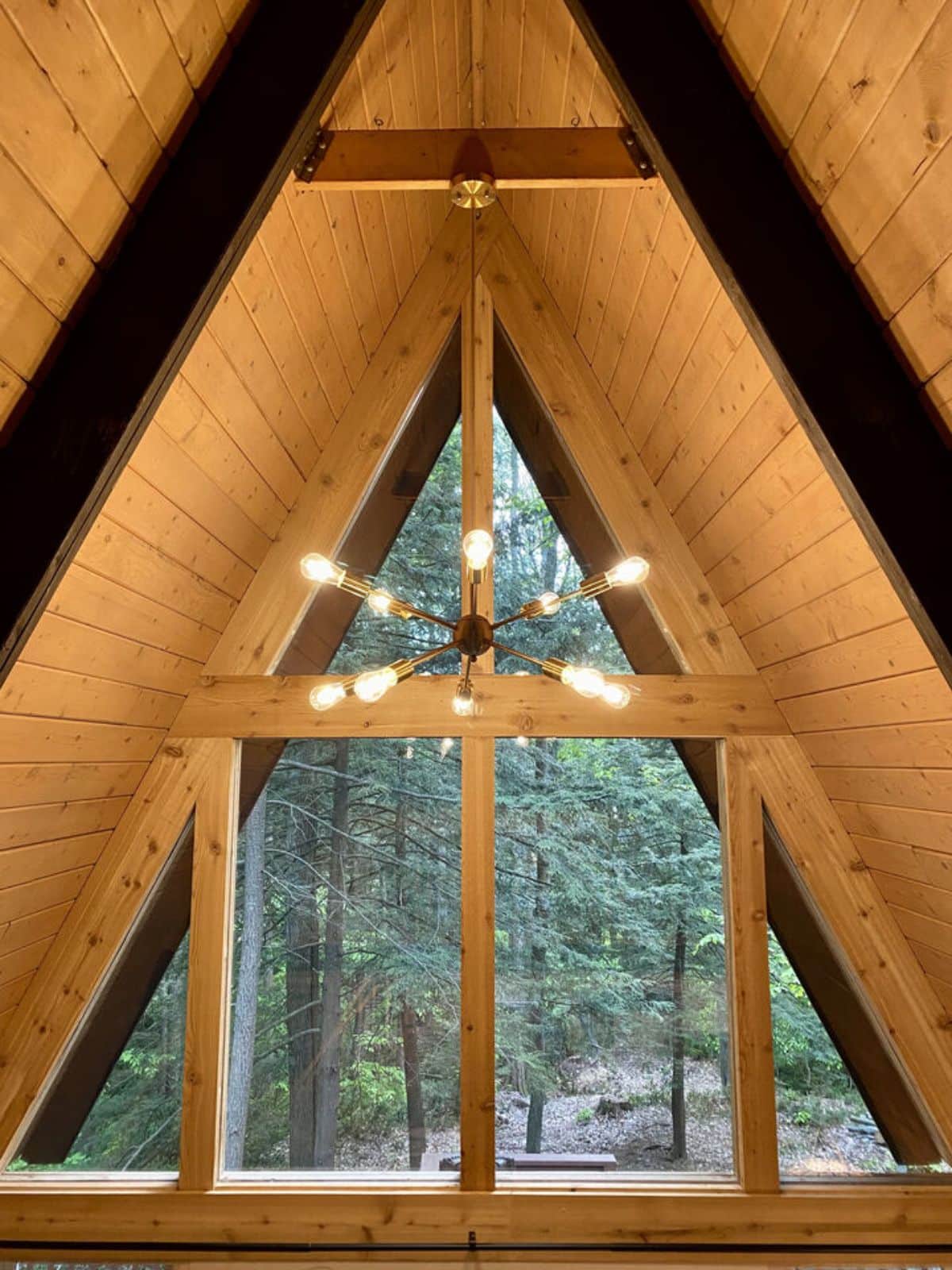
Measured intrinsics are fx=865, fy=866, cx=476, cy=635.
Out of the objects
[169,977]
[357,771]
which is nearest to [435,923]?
[357,771]

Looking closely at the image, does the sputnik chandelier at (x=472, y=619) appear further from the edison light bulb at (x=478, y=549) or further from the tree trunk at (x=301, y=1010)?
the tree trunk at (x=301, y=1010)

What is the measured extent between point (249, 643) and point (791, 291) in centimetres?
240

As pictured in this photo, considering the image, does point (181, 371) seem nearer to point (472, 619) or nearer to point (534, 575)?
point (472, 619)

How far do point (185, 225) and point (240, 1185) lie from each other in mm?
3204

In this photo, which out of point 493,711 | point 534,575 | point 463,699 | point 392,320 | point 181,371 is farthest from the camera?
point 392,320

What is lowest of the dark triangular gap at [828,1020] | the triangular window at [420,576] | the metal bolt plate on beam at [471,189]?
the dark triangular gap at [828,1020]

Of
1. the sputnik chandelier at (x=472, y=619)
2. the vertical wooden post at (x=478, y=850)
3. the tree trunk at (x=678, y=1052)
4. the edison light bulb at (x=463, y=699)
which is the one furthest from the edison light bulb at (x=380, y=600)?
the tree trunk at (x=678, y=1052)

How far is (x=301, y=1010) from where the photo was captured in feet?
10.8

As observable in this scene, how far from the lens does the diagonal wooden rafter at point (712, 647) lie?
10.5 feet

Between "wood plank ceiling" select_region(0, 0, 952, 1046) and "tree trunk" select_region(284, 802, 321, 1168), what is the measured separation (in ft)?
2.57

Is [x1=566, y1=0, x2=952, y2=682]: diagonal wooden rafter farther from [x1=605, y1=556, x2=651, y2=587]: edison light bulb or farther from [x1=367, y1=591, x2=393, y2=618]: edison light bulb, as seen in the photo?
[x1=367, y1=591, x2=393, y2=618]: edison light bulb

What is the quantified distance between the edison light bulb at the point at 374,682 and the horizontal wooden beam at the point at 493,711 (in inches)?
56.3

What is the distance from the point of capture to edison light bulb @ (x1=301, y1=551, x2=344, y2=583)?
1937 millimetres

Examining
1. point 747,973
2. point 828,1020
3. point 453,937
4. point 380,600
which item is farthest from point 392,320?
point 828,1020
